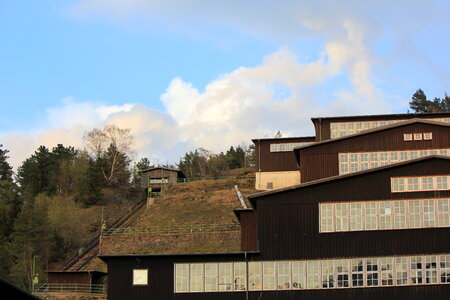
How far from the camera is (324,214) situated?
35438mm

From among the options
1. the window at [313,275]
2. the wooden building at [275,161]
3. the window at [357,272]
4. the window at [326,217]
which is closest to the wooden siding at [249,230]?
the window at [313,275]

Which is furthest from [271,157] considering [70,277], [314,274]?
[314,274]

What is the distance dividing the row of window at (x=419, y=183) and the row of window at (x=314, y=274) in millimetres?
3588

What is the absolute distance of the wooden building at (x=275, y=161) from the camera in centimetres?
6450

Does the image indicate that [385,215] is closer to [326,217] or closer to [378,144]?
[326,217]

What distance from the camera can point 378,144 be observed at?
46406 mm

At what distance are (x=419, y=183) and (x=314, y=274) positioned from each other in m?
7.45

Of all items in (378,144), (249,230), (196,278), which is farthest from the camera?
(378,144)

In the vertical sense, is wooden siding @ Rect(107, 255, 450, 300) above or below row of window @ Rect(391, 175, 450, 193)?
below

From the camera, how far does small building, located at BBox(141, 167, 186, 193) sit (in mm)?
84438

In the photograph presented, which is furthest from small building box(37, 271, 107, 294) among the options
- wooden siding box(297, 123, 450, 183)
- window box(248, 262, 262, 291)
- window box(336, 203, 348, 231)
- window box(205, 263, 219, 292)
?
window box(336, 203, 348, 231)

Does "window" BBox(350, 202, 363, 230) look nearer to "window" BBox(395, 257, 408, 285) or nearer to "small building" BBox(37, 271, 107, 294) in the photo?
"window" BBox(395, 257, 408, 285)

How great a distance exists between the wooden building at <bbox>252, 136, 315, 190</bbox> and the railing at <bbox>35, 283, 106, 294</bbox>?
1989cm

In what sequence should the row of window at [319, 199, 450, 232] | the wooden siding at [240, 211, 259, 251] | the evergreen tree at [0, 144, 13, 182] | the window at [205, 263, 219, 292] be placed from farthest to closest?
the evergreen tree at [0, 144, 13, 182] → the wooden siding at [240, 211, 259, 251] → the window at [205, 263, 219, 292] → the row of window at [319, 199, 450, 232]
